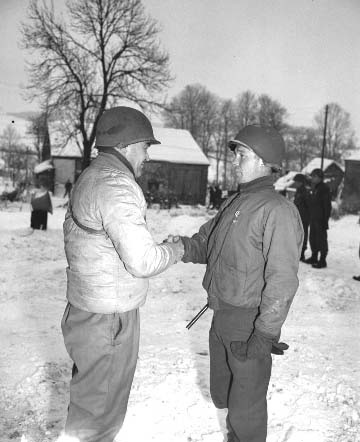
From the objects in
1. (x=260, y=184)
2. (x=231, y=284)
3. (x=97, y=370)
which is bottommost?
(x=97, y=370)

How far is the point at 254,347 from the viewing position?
2.43m

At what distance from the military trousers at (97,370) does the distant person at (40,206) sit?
1036cm

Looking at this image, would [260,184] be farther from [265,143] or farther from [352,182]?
[352,182]

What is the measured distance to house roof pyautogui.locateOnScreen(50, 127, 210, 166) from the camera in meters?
38.5

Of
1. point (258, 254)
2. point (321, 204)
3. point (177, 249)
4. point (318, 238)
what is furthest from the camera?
point (318, 238)

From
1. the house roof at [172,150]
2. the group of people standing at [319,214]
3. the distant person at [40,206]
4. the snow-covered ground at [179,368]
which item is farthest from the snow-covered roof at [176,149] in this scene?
the snow-covered ground at [179,368]

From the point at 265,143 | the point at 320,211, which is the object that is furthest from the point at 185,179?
the point at 265,143

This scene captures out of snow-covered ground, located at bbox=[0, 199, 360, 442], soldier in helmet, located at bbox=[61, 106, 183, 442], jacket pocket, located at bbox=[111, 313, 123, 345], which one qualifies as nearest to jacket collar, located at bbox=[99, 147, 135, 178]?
soldier in helmet, located at bbox=[61, 106, 183, 442]

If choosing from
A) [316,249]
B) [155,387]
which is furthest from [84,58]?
[155,387]

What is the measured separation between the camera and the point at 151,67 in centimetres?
2834

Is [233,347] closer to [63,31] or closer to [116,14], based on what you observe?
[63,31]

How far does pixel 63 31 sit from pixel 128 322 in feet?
93.5

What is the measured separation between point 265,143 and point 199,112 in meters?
80.1

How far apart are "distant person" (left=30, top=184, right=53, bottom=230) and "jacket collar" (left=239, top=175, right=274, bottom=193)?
1031 centimetres
